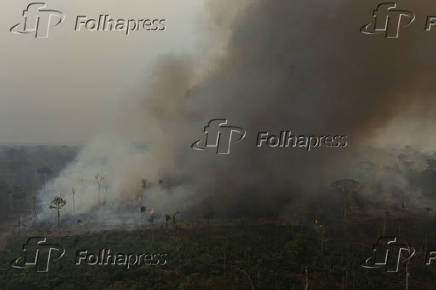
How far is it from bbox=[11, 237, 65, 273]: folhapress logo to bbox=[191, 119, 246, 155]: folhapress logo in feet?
56.2

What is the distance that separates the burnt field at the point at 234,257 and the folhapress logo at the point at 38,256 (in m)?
0.53

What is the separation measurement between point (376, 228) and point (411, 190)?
11901mm

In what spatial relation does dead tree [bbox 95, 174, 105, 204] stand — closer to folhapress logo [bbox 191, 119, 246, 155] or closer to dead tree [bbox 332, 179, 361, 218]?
folhapress logo [bbox 191, 119, 246, 155]

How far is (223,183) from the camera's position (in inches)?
1515

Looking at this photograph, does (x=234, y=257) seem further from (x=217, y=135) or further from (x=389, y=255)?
(x=217, y=135)

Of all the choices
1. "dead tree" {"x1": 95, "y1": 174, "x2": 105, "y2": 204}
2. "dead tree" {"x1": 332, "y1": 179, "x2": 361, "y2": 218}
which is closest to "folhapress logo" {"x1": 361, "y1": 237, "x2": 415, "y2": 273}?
"dead tree" {"x1": 332, "y1": 179, "x2": 361, "y2": 218}

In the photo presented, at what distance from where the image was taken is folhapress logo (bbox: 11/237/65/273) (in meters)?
23.9

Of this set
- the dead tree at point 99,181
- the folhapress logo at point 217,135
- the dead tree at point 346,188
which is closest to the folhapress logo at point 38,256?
the dead tree at point 99,181

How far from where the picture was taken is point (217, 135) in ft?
120

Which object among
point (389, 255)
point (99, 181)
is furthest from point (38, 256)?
point (389, 255)

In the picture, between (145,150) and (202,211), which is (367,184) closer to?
(202,211)

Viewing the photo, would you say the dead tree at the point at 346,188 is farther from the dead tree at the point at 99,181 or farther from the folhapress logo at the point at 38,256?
the folhapress logo at the point at 38,256

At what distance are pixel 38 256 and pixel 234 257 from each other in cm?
1344

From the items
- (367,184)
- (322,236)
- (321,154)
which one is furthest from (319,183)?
(322,236)
